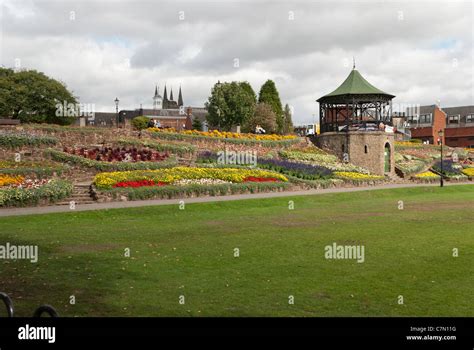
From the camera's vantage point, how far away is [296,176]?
3503 centimetres

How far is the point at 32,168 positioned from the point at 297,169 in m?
18.8

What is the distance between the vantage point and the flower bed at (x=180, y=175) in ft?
81.1

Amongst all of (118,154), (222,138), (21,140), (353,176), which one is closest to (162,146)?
(118,154)

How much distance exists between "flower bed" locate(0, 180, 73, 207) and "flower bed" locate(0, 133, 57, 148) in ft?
28.0

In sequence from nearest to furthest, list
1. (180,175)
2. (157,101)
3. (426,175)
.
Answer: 1. (180,175)
2. (426,175)
3. (157,101)

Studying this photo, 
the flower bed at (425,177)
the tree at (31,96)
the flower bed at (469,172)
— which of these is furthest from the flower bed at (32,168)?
the flower bed at (469,172)

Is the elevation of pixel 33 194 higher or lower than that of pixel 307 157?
lower

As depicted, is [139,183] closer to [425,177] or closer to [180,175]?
[180,175]

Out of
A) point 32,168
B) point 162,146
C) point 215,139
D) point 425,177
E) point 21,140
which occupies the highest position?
point 215,139

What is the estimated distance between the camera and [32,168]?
26.0 metres

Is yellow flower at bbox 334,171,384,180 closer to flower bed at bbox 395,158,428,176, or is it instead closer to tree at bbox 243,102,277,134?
flower bed at bbox 395,158,428,176

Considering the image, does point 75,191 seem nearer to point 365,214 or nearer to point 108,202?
point 108,202

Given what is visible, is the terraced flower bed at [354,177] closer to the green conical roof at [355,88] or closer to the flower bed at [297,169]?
the flower bed at [297,169]

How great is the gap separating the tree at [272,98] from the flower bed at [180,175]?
50019 mm
